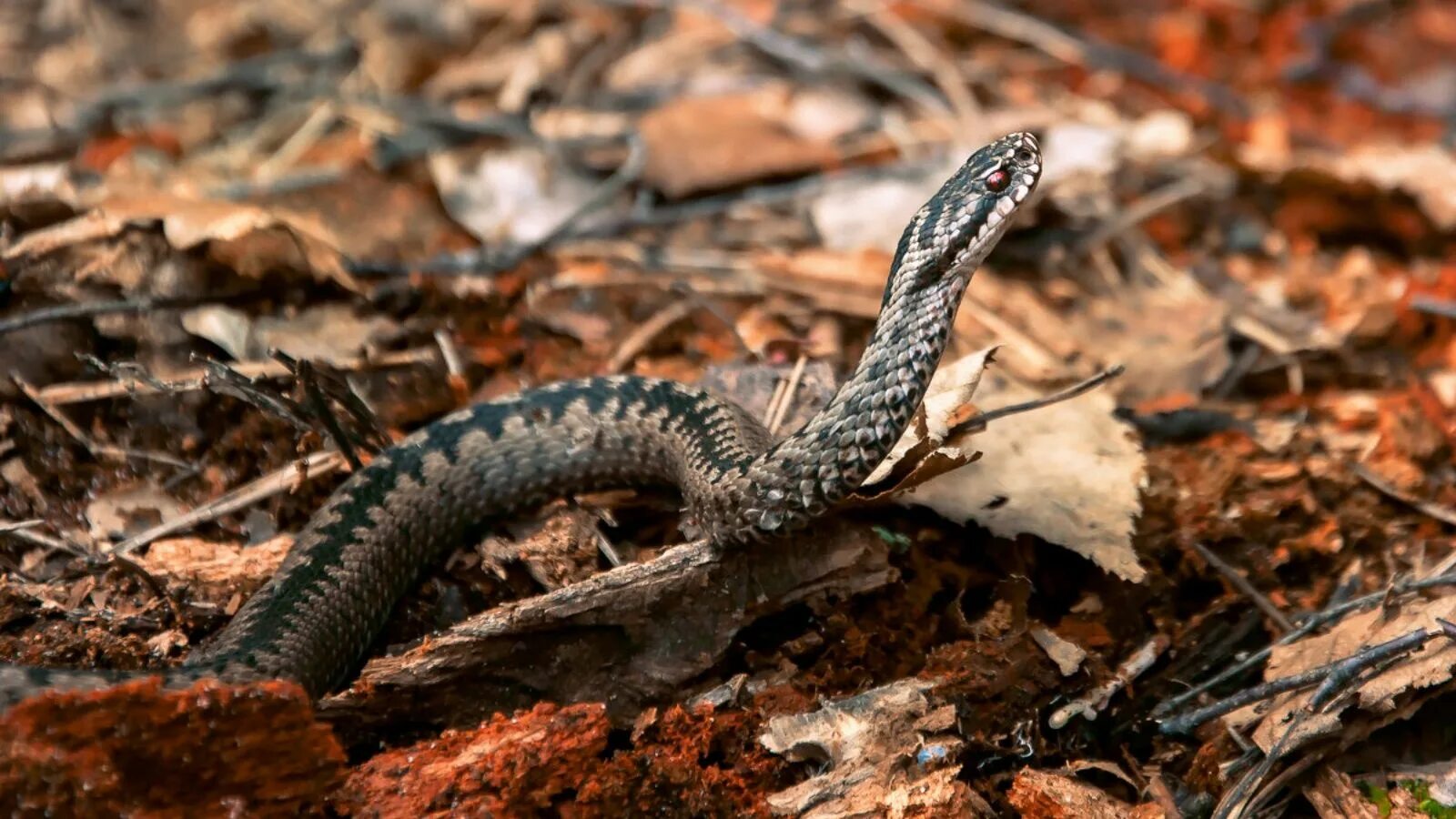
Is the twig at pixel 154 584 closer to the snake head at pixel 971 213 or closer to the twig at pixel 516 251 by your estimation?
the twig at pixel 516 251

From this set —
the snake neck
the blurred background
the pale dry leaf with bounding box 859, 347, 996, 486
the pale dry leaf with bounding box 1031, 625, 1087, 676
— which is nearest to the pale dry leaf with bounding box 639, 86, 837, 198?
the blurred background

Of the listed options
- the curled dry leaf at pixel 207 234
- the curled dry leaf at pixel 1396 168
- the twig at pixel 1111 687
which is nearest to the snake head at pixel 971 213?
the twig at pixel 1111 687

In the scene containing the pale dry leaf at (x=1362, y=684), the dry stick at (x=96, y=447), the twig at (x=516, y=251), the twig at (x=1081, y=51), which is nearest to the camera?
the pale dry leaf at (x=1362, y=684)

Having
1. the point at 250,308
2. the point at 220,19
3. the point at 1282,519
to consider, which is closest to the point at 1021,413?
the point at 1282,519

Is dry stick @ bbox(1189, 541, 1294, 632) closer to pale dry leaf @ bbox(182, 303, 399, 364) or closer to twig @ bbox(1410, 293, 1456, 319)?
twig @ bbox(1410, 293, 1456, 319)

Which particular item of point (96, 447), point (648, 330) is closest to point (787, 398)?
point (648, 330)

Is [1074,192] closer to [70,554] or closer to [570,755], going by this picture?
[570,755]
